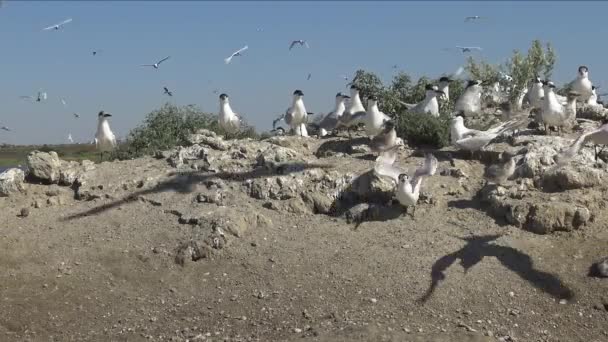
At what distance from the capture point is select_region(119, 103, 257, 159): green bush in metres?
16.7

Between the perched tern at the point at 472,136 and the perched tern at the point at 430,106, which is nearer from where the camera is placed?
the perched tern at the point at 472,136

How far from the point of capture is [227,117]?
17.2 meters

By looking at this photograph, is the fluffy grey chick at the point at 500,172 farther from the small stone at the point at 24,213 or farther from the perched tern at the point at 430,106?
the small stone at the point at 24,213

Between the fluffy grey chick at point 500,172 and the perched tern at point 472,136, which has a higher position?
the perched tern at point 472,136

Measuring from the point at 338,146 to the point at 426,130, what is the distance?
165cm

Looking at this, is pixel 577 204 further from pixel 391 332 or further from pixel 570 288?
pixel 391 332

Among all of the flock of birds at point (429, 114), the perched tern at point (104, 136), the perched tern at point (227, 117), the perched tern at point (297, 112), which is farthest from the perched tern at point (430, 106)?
the perched tern at point (104, 136)

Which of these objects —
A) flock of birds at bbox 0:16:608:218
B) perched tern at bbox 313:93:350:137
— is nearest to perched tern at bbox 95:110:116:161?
flock of birds at bbox 0:16:608:218

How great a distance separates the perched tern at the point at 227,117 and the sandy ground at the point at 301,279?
5562 mm

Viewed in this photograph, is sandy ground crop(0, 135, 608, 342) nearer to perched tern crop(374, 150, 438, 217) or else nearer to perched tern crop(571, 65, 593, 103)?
perched tern crop(374, 150, 438, 217)

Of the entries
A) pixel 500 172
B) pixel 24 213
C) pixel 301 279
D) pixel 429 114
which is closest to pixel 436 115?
Result: pixel 429 114

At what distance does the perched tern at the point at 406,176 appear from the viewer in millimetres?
11047

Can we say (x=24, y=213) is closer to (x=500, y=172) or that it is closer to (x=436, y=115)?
(x=500, y=172)

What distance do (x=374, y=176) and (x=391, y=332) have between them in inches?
143
